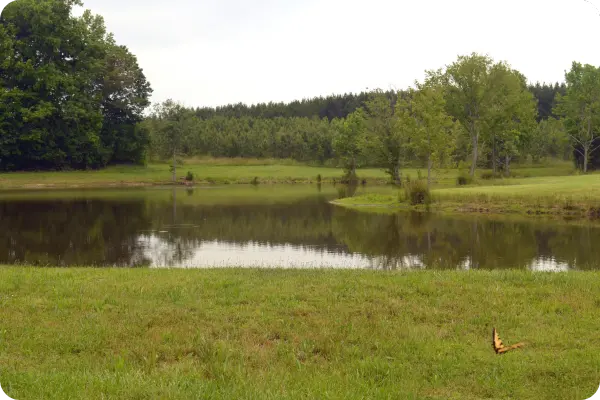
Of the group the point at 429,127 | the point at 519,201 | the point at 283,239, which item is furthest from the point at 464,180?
the point at 283,239

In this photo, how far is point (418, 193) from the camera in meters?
39.8

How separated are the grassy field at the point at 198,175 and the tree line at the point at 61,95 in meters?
3.06

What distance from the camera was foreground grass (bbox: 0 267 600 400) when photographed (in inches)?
225

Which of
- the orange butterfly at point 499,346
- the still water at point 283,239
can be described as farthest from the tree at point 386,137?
the orange butterfly at point 499,346

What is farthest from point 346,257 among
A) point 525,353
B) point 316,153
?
point 316,153

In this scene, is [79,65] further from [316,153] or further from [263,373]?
[263,373]

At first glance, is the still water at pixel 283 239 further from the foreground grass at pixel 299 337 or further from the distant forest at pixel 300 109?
the distant forest at pixel 300 109

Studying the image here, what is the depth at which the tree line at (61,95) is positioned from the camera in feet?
203

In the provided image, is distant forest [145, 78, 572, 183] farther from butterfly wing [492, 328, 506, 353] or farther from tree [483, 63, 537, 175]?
butterfly wing [492, 328, 506, 353]

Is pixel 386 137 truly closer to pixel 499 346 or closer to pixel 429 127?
pixel 429 127

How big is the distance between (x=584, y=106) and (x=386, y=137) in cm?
3302

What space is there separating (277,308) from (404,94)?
2180 inches

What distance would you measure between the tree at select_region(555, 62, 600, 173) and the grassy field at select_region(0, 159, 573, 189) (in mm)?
4711

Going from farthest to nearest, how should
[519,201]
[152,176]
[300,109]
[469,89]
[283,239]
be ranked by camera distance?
1. [300,109]
2. [152,176]
3. [469,89]
4. [519,201]
5. [283,239]
